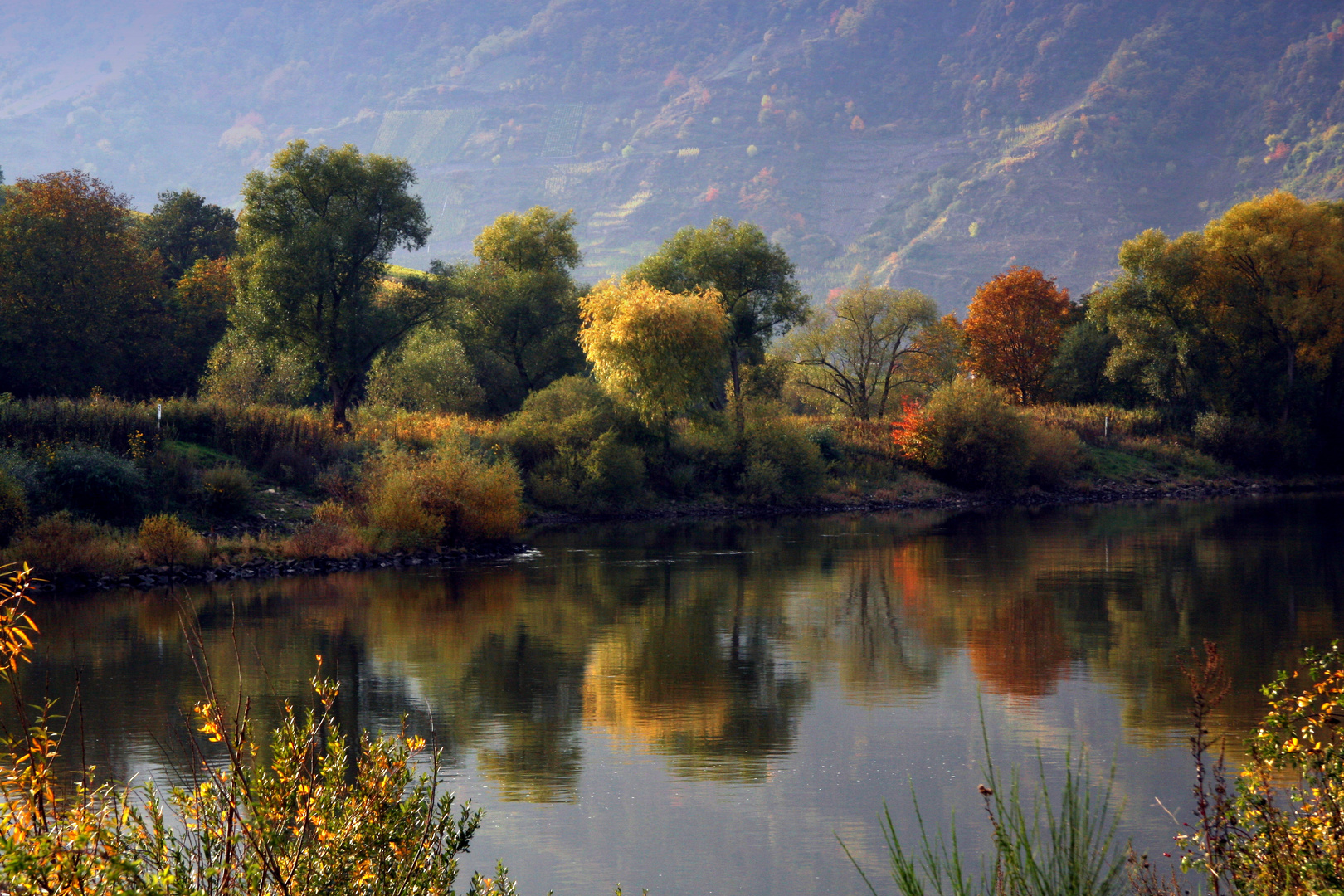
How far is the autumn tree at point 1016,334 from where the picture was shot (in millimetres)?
80188

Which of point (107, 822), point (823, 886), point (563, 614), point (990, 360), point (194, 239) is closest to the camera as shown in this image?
point (107, 822)

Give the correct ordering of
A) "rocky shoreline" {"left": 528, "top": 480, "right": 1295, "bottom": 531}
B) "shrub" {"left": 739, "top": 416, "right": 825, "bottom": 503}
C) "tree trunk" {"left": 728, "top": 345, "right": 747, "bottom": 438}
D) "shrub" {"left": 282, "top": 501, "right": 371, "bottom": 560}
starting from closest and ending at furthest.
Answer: "shrub" {"left": 282, "top": 501, "right": 371, "bottom": 560}
"rocky shoreline" {"left": 528, "top": 480, "right": 1295, "bottom": 531}
"shrub" {"left": 739, "top": 416, "right": 825, "bottom": 503}
"tree trunk" {"left": 728, "top": 345, "right": 747, "bottom": 438}

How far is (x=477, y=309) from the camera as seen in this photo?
63375mm

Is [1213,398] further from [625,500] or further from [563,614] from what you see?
[563,614]

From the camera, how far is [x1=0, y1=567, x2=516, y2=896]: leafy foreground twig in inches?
189

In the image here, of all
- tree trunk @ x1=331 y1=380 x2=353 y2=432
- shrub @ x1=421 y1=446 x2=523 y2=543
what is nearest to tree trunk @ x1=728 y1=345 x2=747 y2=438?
tree trunk @ x1=331 y1=380 x2=353 y2=432

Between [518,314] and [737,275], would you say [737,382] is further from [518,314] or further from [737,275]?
[518,314]

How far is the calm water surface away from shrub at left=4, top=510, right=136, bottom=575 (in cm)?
164

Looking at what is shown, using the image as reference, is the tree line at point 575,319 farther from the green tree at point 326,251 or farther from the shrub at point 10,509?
the shrub at point 10,509

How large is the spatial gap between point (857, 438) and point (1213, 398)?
2244cm

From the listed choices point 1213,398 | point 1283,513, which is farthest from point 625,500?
point 1213,398

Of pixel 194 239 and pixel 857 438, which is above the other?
pixel 194 239

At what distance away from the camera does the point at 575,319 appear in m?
65.4

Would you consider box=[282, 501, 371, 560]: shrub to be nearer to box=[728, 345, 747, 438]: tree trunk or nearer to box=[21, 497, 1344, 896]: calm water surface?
box=[21, 497, 1344, 896]: calm water surface
